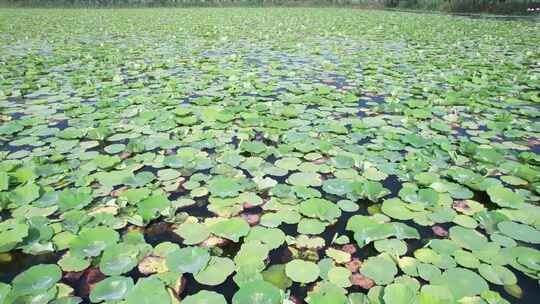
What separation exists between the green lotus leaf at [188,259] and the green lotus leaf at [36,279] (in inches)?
16.7

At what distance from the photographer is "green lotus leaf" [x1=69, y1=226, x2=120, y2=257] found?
144 centimetres

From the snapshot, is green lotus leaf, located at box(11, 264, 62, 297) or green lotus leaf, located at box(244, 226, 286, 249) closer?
green lotus leaf, located at box(11, 264, 62, 297)

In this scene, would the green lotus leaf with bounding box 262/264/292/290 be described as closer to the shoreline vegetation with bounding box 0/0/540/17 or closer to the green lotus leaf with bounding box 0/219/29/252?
the green lotus leaf with bounding box 0/219/29/252

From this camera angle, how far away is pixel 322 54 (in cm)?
652

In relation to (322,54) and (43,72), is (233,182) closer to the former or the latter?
(43,72)

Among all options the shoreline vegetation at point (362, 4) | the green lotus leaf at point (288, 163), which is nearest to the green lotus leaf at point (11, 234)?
the green lotus leaf at point (288, 163)

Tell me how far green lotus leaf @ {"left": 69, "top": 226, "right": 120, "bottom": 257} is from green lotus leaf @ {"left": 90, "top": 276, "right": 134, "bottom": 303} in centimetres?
21

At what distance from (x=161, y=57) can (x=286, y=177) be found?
4.68 meters

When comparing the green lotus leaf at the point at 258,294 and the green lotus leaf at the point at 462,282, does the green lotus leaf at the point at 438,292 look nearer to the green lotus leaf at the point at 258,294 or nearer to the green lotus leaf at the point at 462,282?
the green lotus leaf at the point at 462,282

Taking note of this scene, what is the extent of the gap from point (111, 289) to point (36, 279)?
305 mm

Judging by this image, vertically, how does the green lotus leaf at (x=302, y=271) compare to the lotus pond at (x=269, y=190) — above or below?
below

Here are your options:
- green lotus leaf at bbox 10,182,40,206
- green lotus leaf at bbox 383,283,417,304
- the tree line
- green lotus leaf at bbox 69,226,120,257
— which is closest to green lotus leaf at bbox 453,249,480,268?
green lotus leaf at bbox 383,283,417,304

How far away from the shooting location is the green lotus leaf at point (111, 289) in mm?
1228

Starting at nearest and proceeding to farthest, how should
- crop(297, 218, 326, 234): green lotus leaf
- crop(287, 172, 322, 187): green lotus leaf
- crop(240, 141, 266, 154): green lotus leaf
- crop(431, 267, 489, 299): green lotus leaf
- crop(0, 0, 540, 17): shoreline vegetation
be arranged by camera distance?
crop(431, 267, 489, 299): green lotus leaf → crop(297, 218, 326, 234): green lotus leaf → crop(287, 172, 322, 187): green lotus leaf → crop(240, 141, 266, 154): green lotus leaf → crop(0, 0, 540, 17): shoreline vegetation
